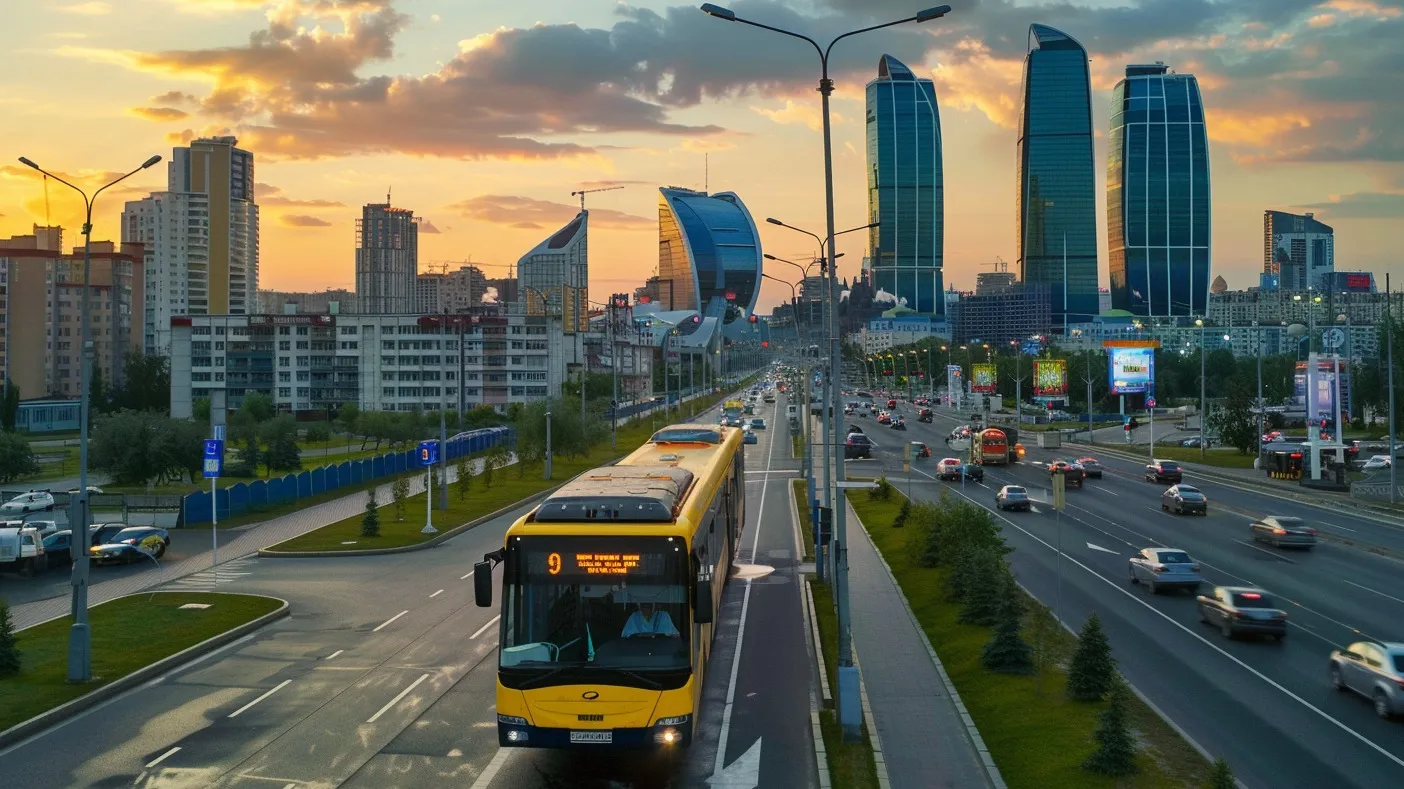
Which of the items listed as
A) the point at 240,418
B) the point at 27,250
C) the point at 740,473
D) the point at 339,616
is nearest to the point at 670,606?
the point at 339,616

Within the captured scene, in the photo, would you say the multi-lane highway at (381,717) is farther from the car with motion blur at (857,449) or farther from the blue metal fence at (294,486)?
the car with motion blur at (857,449)

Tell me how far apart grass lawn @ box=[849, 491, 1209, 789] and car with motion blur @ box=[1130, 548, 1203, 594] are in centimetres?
479

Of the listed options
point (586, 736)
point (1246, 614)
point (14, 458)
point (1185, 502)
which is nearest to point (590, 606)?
point (586, 736)

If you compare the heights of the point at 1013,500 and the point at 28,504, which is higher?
the point at 1013,500

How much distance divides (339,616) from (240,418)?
60.0m

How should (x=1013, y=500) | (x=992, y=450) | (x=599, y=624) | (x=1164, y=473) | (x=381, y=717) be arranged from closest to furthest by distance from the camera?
(x=599, y=624) < (x=381, y=717) < (x=1013, y=500) < (x=1164, y=473) < (x=992, y=450)

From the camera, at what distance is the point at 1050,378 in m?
90.7

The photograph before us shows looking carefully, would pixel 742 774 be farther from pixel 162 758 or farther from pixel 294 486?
pixel 294 486

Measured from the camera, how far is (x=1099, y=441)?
319 ft

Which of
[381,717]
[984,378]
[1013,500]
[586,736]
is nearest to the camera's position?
[586,736]

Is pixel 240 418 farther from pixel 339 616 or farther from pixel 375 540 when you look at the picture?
pixel 339 616

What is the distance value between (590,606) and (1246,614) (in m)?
17.0

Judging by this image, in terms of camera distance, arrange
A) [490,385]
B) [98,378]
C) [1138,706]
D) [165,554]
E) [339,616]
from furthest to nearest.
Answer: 1. [98,378]
2. [490,385]
3. [165,554]
4. [339,616]
5. [1138,706]

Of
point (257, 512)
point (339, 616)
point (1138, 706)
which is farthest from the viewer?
point (257, 512)
